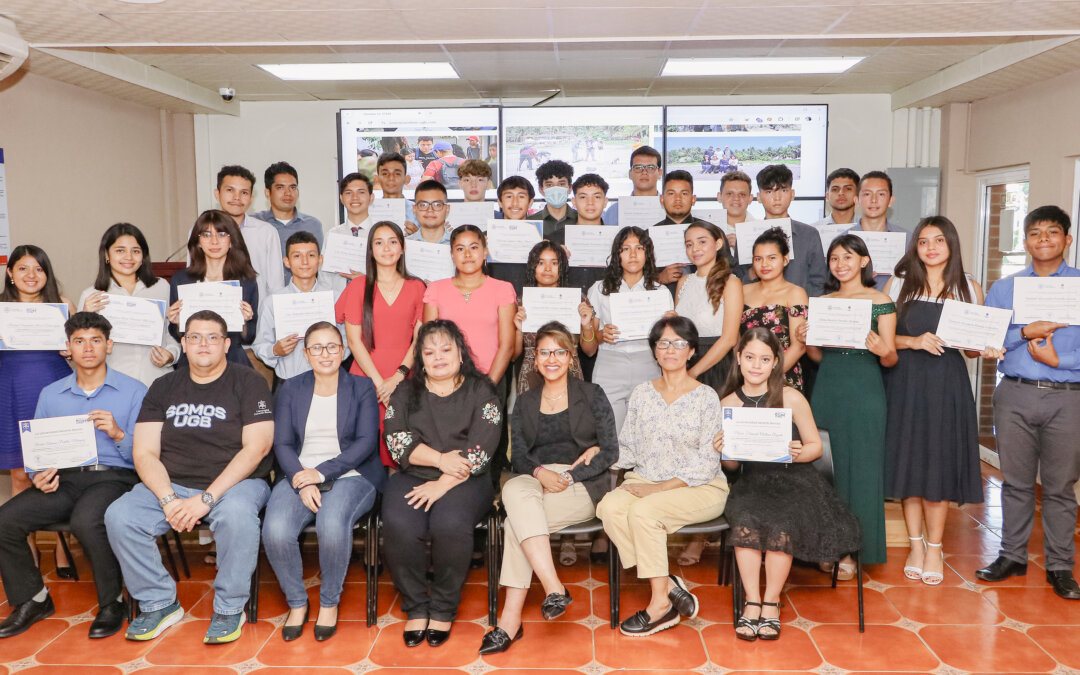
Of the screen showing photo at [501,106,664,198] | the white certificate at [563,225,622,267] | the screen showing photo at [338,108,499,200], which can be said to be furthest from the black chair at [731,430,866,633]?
the screen showing photo at [338,108,499,200]

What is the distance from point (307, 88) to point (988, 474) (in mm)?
6405

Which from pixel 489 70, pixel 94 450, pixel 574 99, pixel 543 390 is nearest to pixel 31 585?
pixel 94 450

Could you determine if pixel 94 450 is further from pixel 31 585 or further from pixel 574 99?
pixel 574 99

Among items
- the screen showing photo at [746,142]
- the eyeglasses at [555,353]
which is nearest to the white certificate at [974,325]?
the eyeglasses at [555,353]

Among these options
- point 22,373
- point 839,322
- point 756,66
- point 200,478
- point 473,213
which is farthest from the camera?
point 756,66

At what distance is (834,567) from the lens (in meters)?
3.81

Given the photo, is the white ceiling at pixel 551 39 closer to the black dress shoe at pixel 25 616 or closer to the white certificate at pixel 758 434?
the white certificate at pixel 758 434

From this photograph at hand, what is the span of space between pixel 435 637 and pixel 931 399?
249 cm

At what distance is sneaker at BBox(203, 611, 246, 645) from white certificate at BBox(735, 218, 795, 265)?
3093mm

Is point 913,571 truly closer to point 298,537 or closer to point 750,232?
point 750,232

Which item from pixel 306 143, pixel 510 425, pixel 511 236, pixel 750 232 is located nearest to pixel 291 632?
pixel 510 425

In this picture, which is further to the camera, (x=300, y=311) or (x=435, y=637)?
(x=300, y=311)

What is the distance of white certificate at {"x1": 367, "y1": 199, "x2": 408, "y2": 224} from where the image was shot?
512cm

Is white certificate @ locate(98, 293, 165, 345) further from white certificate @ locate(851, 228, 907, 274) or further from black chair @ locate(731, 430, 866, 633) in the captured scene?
white certificate @ locate(851, 228, 907, 274)
